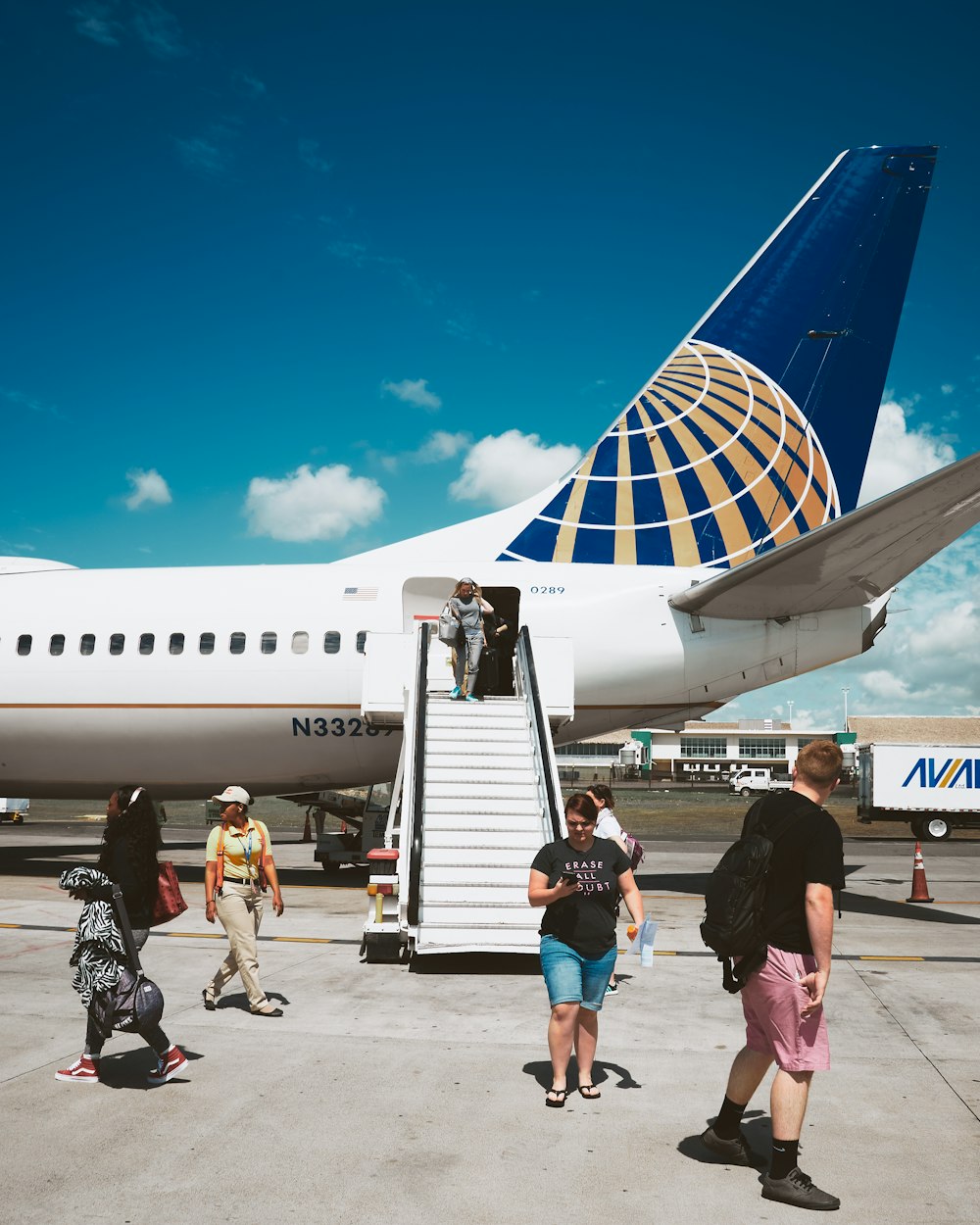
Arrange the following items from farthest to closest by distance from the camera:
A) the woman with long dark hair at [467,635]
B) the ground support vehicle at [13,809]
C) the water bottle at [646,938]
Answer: the ground support vehicle at [13,809], the woman with long dark hair at [467,635], the water bottle at [646,938]

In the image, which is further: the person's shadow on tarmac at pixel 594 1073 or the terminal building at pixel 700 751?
the terminal building at pixel 700 751

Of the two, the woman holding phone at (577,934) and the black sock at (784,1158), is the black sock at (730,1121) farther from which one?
the woman holding phone at (577,934)

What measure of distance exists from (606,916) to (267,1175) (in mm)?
2410

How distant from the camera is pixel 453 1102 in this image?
238 inches

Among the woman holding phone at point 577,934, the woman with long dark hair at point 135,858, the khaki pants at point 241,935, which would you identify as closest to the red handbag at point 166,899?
the woman with long dark hair at point 135,858

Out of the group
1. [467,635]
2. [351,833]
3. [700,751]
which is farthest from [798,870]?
[700,751]

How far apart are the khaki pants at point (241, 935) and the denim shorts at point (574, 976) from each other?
3194 mm

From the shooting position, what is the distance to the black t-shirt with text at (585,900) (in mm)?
6090

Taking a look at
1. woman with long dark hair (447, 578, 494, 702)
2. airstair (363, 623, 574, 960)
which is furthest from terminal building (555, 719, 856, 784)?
airstair (363, 623, 574, 960)

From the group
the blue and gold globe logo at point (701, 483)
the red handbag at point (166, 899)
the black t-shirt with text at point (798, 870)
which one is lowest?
the red handbag at point (166, 899)

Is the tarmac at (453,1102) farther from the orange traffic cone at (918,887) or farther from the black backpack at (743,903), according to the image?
the orange traffic cone at (918,887)

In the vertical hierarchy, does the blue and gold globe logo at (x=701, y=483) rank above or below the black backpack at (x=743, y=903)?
above

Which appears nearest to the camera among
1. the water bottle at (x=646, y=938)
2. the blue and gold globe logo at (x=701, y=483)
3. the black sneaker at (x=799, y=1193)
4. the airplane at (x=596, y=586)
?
the black sneaker at (x=799, y=1193)

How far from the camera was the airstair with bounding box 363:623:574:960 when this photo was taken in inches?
396
